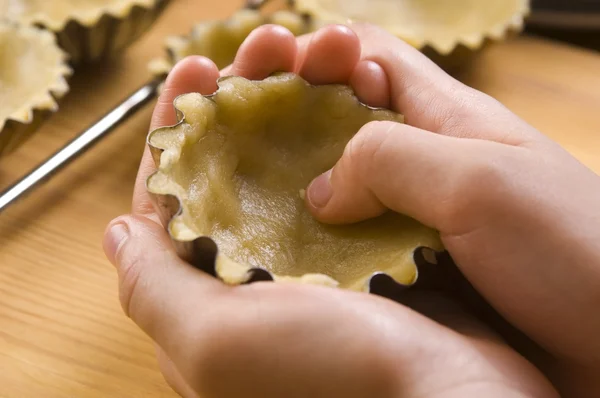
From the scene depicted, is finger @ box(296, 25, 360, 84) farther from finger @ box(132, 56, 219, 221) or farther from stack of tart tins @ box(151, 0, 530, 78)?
stack of tart tins @ box(151, 0, 530, 78)

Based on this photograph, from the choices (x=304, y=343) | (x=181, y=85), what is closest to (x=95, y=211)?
(x=181, y=85)

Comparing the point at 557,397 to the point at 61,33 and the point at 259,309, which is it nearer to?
the point at 259,309

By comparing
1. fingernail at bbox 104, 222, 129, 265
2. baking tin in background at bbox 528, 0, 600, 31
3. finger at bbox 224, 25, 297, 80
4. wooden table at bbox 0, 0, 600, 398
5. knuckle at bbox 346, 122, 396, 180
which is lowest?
wooden table at bbox 0, 0, 600, 398

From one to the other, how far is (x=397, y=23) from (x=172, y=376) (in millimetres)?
1196

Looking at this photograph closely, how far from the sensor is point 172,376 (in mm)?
898

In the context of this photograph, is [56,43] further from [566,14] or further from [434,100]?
[566,14]

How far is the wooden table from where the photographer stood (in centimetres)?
96

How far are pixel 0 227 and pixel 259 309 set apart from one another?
705 mm

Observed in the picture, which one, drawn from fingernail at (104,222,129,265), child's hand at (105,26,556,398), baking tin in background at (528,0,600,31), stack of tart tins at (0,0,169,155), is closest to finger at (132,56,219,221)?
fingernail at (104,222,129,265)

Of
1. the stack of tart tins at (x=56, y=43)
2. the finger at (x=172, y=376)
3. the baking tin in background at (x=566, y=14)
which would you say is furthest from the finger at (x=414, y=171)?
the baking tin in background at (x=566, y=14)

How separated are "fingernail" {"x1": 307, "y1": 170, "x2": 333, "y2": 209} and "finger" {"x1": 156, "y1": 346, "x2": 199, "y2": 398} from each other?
28 cm

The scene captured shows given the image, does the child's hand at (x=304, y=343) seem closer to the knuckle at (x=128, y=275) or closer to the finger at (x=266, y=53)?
the knuckle at (x=128, y=275)

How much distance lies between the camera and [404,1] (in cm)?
180

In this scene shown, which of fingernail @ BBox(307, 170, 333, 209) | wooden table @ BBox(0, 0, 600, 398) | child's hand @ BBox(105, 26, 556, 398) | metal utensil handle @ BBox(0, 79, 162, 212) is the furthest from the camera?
metal utensil handle @ BBox(0, 79, 162, 212)
